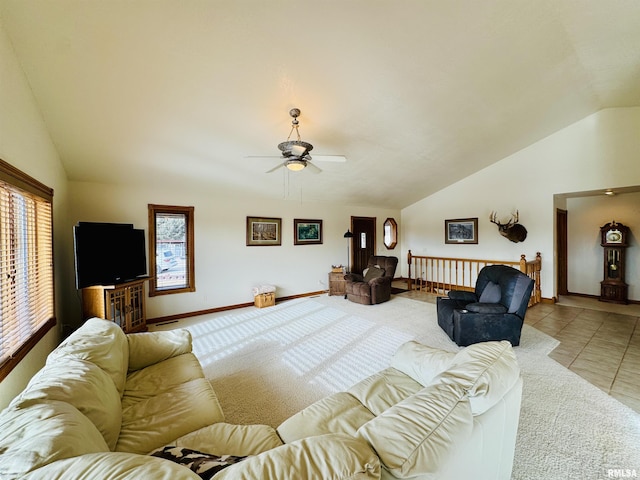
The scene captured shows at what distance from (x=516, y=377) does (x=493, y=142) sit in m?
4.81

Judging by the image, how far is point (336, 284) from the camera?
628 cm

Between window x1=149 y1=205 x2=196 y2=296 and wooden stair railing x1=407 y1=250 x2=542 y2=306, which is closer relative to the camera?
window x1=149 y1=205 x2=196 y2=296

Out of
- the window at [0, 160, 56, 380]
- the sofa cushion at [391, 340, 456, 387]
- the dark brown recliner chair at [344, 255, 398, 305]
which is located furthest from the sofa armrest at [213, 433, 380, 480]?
the dark brown recliner chair at [344, 255, 398, 305]

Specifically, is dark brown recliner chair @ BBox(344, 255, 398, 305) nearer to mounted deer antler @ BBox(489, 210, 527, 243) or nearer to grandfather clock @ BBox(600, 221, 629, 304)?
mounted deer antler @ BBox(489, 210, 527, 243)

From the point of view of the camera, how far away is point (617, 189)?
14.6 ft

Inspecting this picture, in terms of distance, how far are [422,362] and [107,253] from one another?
157 inches

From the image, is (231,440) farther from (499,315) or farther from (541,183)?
(541,183)

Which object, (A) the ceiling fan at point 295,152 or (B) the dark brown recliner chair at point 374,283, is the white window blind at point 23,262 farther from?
(B) the dark brown recliner chair at point 374,283

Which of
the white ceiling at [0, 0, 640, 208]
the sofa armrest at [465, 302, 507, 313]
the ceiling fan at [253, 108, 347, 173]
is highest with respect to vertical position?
the white ceiling at [0, 0, 640, 208]

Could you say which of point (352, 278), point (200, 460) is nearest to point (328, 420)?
point (200, 460)

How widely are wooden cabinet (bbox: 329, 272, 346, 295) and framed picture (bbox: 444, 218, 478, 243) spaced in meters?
3.10

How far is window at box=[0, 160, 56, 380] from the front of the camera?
74.5 inches

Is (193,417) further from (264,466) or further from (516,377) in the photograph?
(516,377)

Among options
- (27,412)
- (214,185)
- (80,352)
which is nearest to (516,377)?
(27,412)
